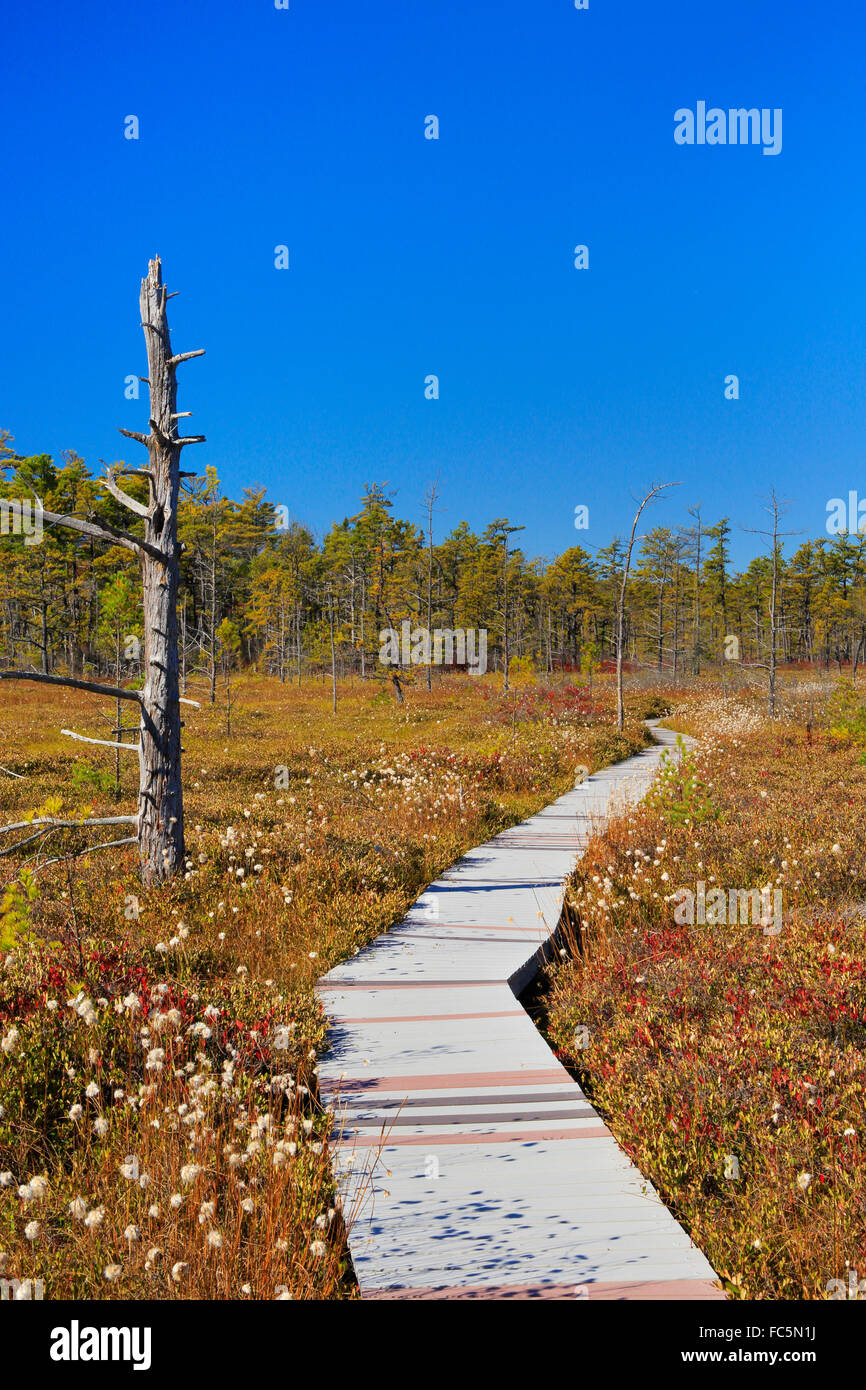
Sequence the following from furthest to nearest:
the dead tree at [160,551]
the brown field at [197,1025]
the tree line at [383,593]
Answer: the tree line at [383,593] < the dead tree at [160,551] < the brown field at [197,1025]

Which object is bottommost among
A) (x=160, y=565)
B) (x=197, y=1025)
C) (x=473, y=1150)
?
(x=473, y=1150)

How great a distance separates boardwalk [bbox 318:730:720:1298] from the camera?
267 centimetres

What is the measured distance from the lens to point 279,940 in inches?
234

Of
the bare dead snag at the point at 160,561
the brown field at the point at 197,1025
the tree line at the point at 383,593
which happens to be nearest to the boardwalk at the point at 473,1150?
the brown field at the point at 197,1025

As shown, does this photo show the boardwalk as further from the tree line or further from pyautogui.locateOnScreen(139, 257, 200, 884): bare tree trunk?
the tree line

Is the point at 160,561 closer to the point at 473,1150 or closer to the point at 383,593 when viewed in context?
the point at 473,1150

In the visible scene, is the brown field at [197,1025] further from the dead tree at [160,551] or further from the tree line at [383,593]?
the tree line at [383,593]

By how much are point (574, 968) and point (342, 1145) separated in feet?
10.4

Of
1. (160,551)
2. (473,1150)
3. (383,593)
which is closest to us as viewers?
(473,1150)

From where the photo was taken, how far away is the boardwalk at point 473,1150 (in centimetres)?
267

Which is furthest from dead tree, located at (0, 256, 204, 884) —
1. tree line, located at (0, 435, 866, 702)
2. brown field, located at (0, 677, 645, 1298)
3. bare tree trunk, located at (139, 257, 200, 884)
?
tree line, located at (0, 435, 866, 702)

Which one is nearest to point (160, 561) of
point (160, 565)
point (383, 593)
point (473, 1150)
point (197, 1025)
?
point (160, 565)

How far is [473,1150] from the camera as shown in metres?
3.45

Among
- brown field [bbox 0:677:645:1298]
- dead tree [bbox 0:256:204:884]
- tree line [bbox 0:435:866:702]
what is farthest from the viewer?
tree line [bbox 0:435:866:702]
